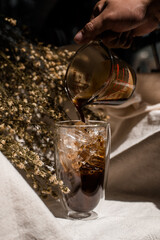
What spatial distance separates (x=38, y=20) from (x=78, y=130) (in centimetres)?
105

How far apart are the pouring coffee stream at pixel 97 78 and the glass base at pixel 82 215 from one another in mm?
263

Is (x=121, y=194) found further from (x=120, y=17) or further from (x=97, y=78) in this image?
(x=120, y=17)

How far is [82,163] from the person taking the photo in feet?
2.42

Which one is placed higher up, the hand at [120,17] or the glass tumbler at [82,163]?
the hand at [120,17]

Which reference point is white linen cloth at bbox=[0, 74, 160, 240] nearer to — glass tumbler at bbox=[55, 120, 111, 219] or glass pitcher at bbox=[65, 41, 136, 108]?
glass tumbler at bbox=[55, 120, 111, 219]

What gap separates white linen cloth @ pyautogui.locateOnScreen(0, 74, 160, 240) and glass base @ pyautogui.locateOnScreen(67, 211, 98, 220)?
3cm

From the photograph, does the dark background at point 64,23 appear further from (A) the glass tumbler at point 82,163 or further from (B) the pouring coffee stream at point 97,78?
(A) the glass tumbler at point 82,163

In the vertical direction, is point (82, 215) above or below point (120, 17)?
below

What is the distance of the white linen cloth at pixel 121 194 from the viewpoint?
0.60 meters

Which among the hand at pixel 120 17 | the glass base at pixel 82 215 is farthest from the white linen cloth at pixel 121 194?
the hand at pixel 120 17

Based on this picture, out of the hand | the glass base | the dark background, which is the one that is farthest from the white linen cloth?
the hand

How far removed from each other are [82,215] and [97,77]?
394 mm

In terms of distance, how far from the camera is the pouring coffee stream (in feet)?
2.52

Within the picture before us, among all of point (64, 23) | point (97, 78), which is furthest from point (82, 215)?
point (64, 23)
